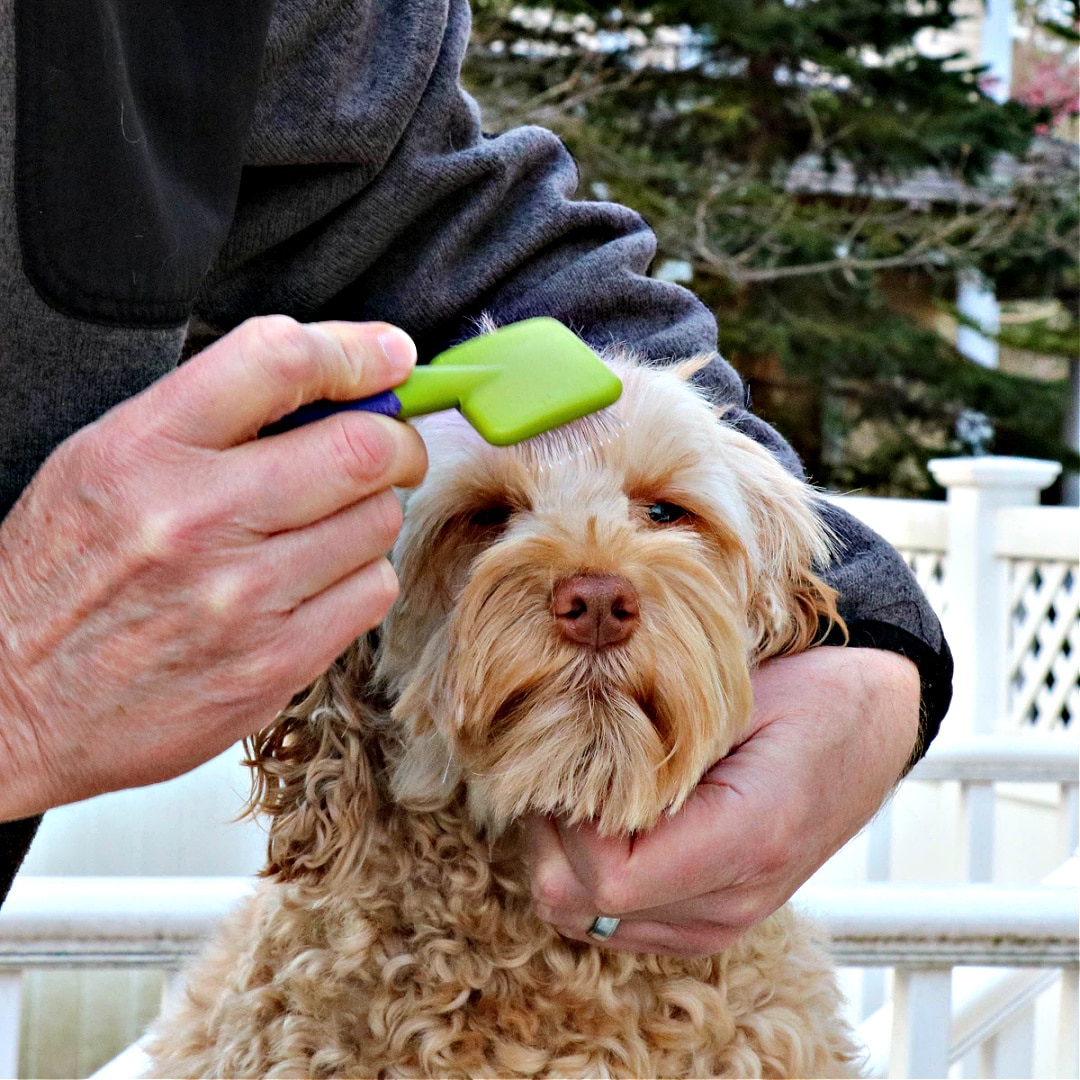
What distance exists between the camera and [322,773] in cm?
133

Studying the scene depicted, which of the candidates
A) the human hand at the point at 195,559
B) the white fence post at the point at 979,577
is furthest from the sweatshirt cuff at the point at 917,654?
the white fence post at the point at 979,577

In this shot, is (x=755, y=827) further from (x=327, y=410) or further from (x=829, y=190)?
(x=829, y=190)

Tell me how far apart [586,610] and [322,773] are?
395 millimetres

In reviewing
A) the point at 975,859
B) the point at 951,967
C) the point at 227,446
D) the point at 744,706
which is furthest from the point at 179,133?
the point at 975,859

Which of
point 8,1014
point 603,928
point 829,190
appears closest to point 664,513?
point 603,928

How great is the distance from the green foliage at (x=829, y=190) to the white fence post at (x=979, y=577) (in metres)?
4.11

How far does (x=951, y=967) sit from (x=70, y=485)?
4.52 feet

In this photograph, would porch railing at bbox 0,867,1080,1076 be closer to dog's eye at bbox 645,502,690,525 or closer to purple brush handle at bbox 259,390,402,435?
dog's eye at bbox 645,502,690,525

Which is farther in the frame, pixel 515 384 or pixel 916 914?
pixel 916 914

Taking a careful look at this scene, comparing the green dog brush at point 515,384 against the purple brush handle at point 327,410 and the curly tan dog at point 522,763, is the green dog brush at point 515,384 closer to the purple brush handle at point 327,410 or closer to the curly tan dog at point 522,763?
the purple brush handle at point 327,410

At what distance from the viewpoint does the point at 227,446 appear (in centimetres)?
89

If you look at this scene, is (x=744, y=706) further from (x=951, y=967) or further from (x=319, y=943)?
(x=951, y=967)

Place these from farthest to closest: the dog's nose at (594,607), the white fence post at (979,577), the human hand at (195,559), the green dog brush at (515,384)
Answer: the white fence post at (979,577), the dog's nose at (594,607), the green dog brush at (515,384), the human hand at (195,559)

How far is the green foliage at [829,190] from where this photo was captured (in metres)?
9.81
